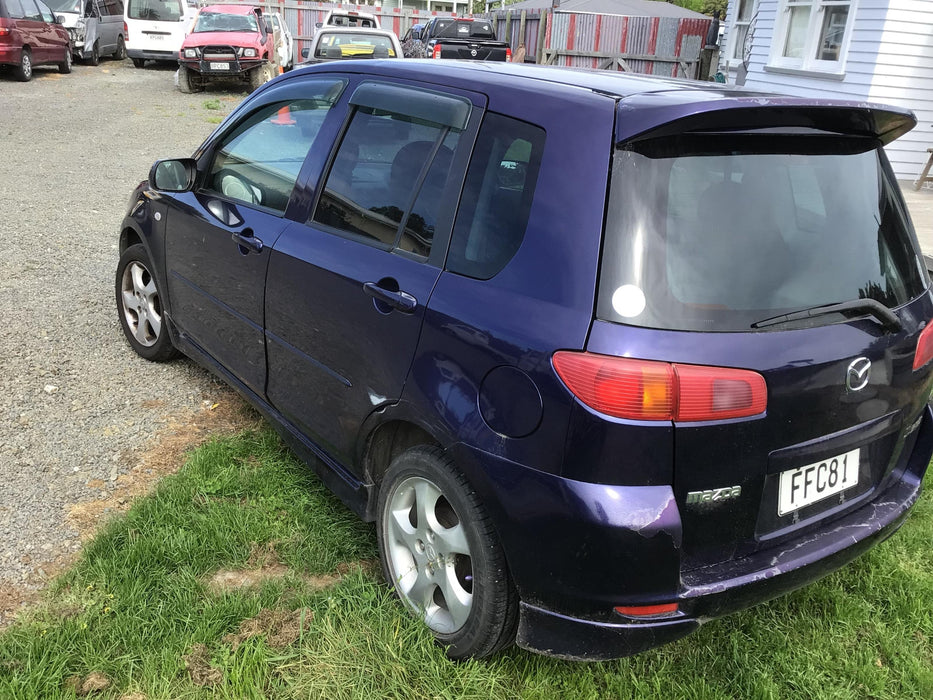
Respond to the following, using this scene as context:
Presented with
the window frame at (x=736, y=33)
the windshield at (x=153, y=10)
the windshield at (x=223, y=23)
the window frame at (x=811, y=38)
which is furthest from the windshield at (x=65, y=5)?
the window frame at (x=811, y=38)

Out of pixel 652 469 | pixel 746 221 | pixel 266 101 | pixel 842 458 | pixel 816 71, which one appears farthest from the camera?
pixel 816 71

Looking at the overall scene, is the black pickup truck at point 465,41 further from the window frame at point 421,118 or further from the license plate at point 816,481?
the license plate at point 816,481

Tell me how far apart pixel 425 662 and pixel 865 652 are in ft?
4.77

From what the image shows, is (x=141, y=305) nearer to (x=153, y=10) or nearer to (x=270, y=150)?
(x=270, y=150)

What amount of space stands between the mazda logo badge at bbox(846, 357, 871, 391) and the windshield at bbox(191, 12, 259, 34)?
18.9m

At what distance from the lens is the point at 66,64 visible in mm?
19812

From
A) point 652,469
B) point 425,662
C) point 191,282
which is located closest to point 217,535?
point 425,662

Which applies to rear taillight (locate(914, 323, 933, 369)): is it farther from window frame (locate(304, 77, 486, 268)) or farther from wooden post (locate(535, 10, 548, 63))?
wooden post (locate(535, 10, 548, 63))

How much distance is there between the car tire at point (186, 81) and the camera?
18062 millimetres

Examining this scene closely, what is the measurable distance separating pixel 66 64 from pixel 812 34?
1712cm

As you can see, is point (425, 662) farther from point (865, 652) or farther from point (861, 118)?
point (861, 118)

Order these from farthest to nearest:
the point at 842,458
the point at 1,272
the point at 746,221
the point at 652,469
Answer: the point at 1,272
the point at 842,458
the point at 746,221
the point at 652,469

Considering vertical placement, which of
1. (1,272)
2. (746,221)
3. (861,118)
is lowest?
(1,272)

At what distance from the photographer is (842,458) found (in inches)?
90.5
